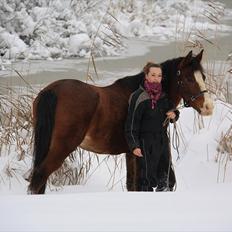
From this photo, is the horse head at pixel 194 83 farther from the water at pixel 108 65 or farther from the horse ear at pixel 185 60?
the water at pixel 108 65

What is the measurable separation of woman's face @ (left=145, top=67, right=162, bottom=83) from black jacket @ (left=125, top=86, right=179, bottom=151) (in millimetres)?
106

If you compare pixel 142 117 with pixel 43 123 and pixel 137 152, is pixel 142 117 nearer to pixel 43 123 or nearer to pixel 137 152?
pixel 137 152

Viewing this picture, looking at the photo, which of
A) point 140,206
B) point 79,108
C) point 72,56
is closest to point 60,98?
point 79,108

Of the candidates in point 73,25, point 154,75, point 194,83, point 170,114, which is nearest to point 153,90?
point 154,75

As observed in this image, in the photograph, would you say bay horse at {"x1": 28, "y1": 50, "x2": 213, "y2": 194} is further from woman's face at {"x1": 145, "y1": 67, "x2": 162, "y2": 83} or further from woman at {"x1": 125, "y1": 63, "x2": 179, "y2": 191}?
woman's face at {"x1": 145, "y1": 67, "x2": 162, "y2": 83}

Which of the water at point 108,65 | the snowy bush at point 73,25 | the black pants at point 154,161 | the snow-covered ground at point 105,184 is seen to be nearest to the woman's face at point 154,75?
the black pants at point 154,161

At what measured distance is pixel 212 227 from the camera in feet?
6.07

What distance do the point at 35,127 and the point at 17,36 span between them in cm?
784

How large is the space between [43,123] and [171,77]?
0.96 metres

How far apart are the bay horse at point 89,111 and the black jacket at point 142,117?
151mm

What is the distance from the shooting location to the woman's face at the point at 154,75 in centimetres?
337

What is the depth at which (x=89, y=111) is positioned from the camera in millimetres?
3412

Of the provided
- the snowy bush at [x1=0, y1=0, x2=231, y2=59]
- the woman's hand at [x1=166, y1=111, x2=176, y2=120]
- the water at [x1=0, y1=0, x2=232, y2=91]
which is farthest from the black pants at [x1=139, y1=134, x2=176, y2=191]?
the snowy bush at [x1=0, y1=0, x2=231, y2=59]

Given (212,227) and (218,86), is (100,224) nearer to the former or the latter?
(212,227)
